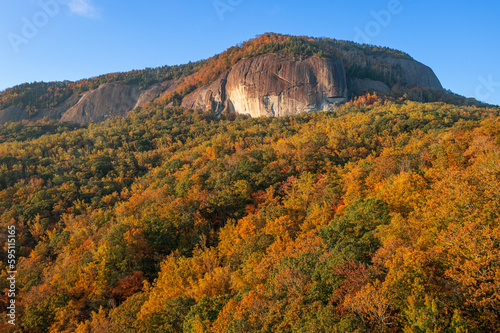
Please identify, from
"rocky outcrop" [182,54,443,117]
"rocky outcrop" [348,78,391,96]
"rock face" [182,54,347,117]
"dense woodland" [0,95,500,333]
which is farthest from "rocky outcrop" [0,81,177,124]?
"rocky outcrop" [348,78,391,96]

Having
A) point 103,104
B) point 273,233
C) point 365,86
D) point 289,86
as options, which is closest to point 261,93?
point 289,86

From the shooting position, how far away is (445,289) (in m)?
12.3

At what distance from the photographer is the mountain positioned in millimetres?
84312

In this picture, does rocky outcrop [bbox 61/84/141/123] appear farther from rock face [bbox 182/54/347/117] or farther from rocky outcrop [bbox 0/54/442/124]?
rock face [bbox 182/54/347/117]

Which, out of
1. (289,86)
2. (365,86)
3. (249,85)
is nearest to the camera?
(289,86)

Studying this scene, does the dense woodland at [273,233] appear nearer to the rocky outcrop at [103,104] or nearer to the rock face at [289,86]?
the rock face at [289,86]

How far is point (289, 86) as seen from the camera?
84125 millimetres

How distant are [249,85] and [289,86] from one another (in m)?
13.3

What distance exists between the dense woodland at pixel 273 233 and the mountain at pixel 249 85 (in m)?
18.0

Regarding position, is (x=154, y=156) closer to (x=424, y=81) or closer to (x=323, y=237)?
(x=323, y=237)

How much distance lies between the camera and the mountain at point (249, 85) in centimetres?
8431

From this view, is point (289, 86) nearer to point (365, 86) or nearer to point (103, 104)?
point (365, 86)

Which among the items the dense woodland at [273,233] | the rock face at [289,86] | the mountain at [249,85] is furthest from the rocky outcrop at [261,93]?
the dense woodland at [273,233]

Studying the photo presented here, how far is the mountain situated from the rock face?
11.6 inches
